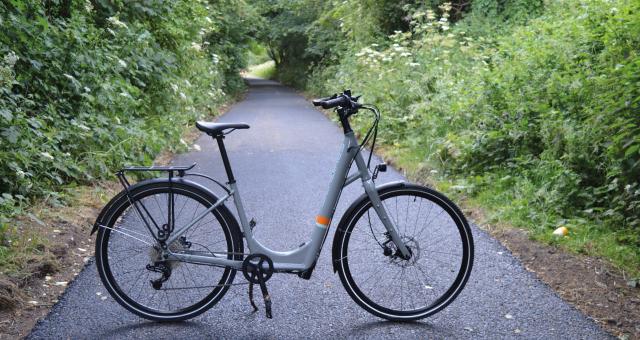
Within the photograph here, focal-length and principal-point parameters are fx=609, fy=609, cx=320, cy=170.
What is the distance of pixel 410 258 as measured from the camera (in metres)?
3.83

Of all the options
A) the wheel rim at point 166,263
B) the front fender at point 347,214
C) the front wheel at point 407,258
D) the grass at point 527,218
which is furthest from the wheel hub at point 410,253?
the grass at point 527,218

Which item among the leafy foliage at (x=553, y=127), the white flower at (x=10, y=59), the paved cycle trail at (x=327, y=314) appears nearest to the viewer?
the paved cycle trail at (x=327, y=314)

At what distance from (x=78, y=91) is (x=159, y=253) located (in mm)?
4320

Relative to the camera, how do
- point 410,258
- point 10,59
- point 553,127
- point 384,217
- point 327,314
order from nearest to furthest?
point 384,217, point 410,258, point 327,314, point 10,59, point 553,127

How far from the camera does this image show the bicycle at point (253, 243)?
372 cm

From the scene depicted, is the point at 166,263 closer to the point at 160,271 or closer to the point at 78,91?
the point at 160,271

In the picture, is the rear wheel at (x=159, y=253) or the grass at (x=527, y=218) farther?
the grass at (x=527, y=218)

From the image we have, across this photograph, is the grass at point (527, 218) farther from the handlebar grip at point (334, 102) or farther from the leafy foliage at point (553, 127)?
the handlebar grip at point (334, 102)

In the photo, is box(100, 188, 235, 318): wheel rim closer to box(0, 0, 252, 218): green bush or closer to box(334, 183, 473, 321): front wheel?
box(334, 183, 473, 321): front wheel

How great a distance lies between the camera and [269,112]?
19.4 metres

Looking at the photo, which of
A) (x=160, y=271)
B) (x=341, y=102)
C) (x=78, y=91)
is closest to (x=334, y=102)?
(x=341, y=102)

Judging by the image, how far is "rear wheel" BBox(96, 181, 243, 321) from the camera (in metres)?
3.73

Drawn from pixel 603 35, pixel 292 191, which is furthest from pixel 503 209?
pixel 292 191

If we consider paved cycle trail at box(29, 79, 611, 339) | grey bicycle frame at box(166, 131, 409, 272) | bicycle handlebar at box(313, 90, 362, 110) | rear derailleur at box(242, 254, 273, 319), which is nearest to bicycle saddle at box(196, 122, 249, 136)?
grey bicycle frame at box(166, 131, 409, 272)
